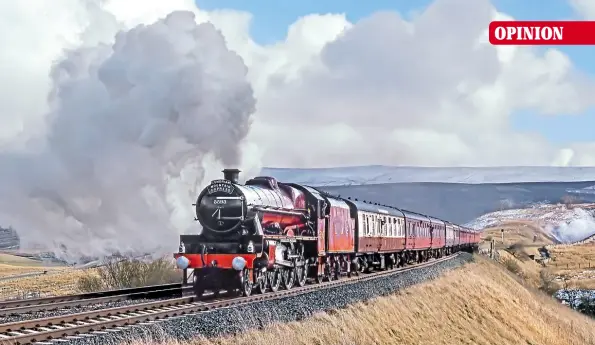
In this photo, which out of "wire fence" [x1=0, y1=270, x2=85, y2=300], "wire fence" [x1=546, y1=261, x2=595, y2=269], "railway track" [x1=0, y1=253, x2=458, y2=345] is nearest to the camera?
"railway track" [x1=0, y1=253, x2=458, y2=345]

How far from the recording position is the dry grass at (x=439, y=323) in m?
15.3

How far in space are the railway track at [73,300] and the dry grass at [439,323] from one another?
528 cm

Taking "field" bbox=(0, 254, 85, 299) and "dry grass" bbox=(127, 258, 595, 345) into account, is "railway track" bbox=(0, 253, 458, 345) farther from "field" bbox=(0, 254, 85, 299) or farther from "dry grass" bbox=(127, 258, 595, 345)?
"field" bbox=(0, 254, 85, 299)

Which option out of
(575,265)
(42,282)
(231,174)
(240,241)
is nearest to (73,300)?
(240,241)

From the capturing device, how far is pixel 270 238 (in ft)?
61.8

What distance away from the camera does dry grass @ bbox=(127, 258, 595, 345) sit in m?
15.3

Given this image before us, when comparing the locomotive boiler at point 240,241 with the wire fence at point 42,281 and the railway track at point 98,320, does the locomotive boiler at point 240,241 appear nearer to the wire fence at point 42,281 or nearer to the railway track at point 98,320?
the railway track at point 98,320

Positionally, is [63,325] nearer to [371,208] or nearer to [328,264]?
[328,264]

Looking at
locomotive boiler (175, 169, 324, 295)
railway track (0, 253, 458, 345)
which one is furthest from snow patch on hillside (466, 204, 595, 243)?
railway track (0, 253, 458, 345)

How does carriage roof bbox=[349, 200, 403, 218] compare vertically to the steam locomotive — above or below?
above

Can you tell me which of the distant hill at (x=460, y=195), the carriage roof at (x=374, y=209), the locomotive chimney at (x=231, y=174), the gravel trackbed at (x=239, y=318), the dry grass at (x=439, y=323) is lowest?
the dry grass at (x=439, y=323)

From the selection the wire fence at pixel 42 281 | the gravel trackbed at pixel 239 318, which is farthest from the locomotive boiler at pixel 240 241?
the wire fence at pixel 42 281

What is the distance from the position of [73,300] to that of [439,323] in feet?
36.4

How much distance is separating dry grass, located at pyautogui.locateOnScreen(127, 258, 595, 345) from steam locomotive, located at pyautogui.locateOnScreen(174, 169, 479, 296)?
2.50 meters
